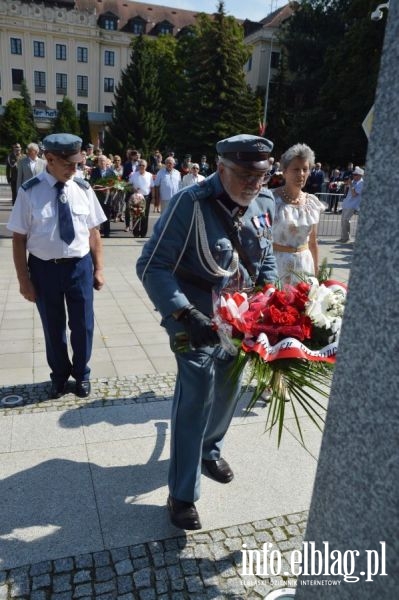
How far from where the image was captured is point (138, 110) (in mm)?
47219

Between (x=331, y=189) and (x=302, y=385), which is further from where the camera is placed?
(x=331, y=189)

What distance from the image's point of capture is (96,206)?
166 inches

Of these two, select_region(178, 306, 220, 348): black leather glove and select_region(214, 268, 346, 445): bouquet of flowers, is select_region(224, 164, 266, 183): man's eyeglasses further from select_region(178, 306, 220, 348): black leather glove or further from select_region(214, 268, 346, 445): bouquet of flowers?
select_region(178, 306, 220, 348): black leather glove

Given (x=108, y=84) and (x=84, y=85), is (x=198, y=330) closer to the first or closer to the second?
(x=84, y=85)

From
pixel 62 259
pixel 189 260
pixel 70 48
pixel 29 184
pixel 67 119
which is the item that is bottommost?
pixel 62 259

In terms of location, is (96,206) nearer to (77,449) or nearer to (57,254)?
(57,254)

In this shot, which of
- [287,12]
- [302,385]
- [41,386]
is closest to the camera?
[302,385]

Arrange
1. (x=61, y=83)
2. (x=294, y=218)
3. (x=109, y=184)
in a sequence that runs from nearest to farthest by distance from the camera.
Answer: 1. (x=294, y=218)
2. (x=109, y=184)
3. (x=61, y=83)

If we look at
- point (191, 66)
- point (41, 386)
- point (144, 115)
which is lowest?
point (41, 386)

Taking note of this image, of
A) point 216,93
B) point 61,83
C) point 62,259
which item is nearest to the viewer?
point 62,259

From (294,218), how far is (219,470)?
2.05m

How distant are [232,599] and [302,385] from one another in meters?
1.07

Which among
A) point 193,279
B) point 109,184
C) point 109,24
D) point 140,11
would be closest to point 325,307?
point 193,279

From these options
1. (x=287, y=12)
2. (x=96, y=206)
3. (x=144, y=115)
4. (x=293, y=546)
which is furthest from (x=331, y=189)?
(x=287, y=12)
